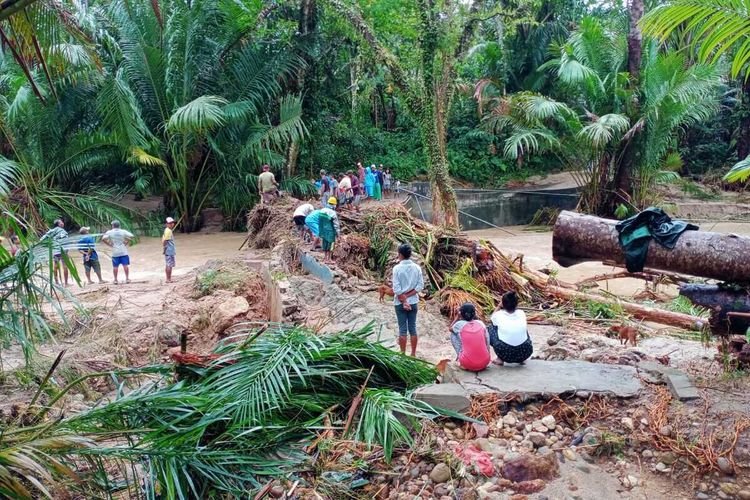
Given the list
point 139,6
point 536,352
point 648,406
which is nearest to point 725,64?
point 536,352

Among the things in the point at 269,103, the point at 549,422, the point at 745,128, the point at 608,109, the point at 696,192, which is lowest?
the point at 549,422

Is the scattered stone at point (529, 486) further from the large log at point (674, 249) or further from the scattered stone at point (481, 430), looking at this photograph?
the large log at point (674, 249)

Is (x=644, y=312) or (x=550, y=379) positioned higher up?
(x=550, y=379)

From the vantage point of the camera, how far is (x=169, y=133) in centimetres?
1839

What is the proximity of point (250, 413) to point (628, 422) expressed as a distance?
2634 millimetres

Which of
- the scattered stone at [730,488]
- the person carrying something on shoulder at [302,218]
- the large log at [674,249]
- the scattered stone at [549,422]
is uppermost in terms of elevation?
the person carrying something on shoulder at [302,218]

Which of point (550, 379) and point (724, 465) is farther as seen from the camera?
point (550, 379)

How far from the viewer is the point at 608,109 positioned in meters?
18.9

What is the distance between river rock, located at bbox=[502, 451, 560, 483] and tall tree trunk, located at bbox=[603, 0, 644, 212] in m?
16.7

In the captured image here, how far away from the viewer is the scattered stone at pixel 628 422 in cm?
425

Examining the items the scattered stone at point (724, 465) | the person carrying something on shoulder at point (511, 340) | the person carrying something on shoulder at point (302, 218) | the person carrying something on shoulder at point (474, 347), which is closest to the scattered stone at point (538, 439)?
the person carrying something on shoulder at point (474, 347)

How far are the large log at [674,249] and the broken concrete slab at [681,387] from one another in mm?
931

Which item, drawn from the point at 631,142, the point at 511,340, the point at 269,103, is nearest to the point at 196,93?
the point at 269,103

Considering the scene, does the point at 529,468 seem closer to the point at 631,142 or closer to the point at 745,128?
the point at 631,142
